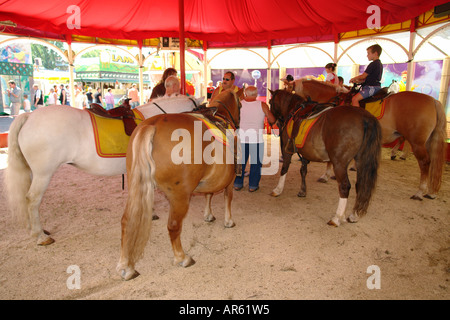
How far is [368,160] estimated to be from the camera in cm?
307

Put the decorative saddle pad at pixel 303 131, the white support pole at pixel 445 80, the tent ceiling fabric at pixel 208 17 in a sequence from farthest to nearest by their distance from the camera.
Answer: the white support pole at pixel 445 80 < the tent ceiling fabric at pixel 208 17 < the decorative saddle pad at pixel 303 131

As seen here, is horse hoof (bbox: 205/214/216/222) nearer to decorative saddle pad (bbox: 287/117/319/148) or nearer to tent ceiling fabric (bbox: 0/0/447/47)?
decorative saddle pad (bbox: 287/117/319/148)

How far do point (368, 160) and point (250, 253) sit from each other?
1695 millimetres

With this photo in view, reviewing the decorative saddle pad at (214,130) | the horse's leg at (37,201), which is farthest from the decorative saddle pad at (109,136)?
the decorative saddle pad at (214,130)

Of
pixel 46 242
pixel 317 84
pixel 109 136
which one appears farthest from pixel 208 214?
pixel 317 84

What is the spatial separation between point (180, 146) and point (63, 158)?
135 centimetres

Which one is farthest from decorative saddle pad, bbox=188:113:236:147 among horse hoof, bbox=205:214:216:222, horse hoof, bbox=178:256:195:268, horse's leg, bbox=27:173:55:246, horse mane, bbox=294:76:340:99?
horse mane, bbox=294:76:340:99

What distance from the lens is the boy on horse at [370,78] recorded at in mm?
4328

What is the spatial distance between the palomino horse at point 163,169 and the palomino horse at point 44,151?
76 centimetres

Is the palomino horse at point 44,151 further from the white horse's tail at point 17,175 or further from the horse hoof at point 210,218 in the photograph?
the horse hoof at point 210,218

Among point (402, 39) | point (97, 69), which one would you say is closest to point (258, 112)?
point (402, 39)

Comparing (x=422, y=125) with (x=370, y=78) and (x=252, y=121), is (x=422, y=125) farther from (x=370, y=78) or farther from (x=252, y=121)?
(x=252, y=121)

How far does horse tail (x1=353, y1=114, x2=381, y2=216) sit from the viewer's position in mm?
3047

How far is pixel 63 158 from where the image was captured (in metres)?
2.61
